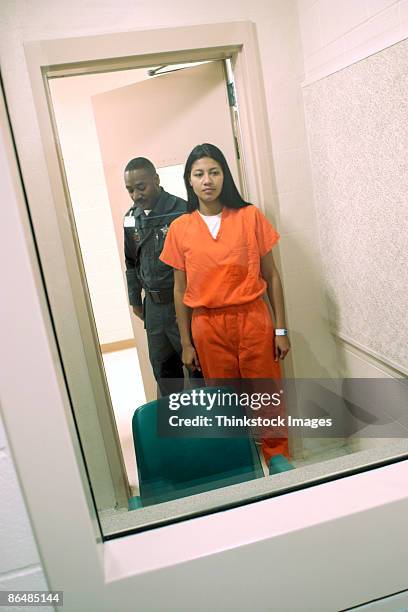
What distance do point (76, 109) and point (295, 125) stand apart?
423 mm

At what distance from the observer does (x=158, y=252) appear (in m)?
0.94

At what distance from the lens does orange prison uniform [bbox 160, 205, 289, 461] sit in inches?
37.7

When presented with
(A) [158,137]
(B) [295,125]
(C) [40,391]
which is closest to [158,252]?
(A) [158,137]

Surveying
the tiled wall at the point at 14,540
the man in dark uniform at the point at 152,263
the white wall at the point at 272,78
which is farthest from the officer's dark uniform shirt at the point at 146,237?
the tiled wall at the point at 14,540

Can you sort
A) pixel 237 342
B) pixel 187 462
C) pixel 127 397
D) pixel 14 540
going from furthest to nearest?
1. pixel 237 342
2. pixel 127 397
3. pixel 187 462
4. pixel 14 540

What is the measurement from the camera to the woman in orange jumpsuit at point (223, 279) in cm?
95

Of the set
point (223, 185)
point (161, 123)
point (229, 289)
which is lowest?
point (229, 289)

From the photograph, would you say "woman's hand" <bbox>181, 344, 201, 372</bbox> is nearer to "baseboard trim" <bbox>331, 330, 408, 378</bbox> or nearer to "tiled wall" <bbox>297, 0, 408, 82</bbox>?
"baseboard trim" <bbox>331, 330, 408, 378</bbox>

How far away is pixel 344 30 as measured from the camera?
891 mm

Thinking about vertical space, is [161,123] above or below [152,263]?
above

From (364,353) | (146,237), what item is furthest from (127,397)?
(364,353)

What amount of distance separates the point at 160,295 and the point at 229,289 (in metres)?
0.15

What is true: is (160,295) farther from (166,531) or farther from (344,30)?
(344,30)

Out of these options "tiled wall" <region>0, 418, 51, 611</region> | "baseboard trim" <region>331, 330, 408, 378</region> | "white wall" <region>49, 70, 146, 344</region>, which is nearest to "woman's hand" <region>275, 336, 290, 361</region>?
"baseboard trim" <region>331, 330, 408, 378</region>
